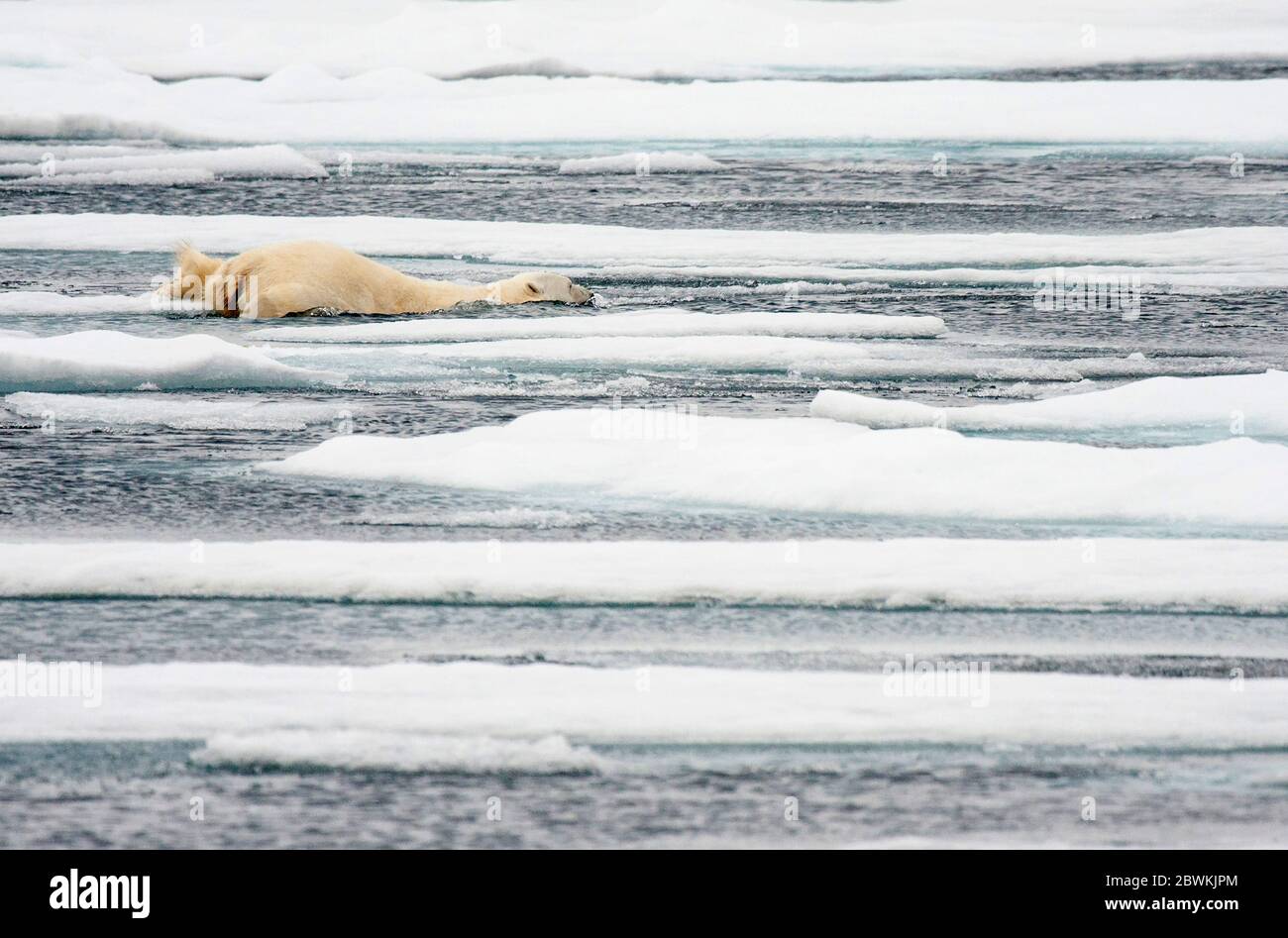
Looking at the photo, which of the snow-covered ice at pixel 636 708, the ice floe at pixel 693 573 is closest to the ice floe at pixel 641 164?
the ice floe at pixel 693 573

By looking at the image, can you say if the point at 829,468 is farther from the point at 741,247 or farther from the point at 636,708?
the point at 741,247

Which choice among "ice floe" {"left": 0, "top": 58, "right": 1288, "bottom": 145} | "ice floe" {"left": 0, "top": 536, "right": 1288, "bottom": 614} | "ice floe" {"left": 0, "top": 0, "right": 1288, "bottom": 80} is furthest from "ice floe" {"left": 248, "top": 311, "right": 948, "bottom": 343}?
"ice floe" {"left": 0, "top": 0, "right": 1288, "bottom": 80}

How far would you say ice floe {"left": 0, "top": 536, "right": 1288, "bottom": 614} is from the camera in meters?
4.76

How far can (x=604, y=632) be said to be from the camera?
4520 millimetres

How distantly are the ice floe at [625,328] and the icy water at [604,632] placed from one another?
0.68 ft

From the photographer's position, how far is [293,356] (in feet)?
27.8

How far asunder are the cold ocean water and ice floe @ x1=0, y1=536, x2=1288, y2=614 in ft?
0.07

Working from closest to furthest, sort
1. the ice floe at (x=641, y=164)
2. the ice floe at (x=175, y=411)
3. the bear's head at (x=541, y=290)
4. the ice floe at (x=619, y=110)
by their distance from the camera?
1. the ice floe at (x=175, y=411)
2. the bear's head at (x=541, y=290)
3. the ice floe at (x=641, y=164)
4. the ice floe at (x=619, y=110)

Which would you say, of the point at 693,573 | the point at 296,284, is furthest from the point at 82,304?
the point at 693,573

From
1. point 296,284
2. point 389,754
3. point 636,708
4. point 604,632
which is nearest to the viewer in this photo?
point 389,754

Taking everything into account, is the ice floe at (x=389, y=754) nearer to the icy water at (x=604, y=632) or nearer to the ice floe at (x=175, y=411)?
the icy water at (x=604, y=632)

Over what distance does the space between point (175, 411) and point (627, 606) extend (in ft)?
10.00

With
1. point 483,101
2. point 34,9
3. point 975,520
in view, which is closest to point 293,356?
point 975,520

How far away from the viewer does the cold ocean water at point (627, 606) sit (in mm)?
3549
